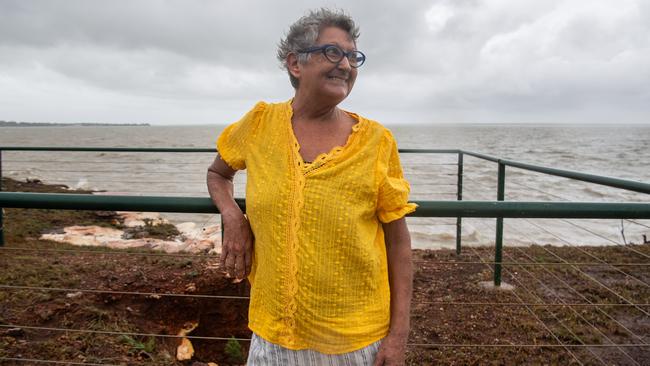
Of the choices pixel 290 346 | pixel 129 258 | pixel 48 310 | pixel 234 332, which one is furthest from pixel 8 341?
pixel 290 346

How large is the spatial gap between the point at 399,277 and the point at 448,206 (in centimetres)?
32

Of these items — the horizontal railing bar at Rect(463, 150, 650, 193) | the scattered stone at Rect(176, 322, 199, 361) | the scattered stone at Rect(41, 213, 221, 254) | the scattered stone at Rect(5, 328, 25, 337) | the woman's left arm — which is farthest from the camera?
the scattered stone at Rect(41, 213, 221, 254)

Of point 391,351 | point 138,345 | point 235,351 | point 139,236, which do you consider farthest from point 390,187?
point 139,236

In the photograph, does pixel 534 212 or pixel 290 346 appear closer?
pixel 290 346

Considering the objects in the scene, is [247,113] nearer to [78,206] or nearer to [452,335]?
[78,206]

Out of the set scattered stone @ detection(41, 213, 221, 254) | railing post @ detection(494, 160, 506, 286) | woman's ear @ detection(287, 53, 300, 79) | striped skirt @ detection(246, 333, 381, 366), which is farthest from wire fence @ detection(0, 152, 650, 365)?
woman's ear @ detection(287, 53, 300, 79)

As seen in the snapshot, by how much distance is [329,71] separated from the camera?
140 cm

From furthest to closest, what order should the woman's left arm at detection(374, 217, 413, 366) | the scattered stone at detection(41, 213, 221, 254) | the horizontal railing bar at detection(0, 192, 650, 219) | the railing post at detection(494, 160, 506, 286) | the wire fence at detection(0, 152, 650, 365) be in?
the scattered stone at detection(41, 213, 221, 254)
the railing post at detection(494, 160, 506, 286)
the wire fence at detection(0, 152, 650, 365)
the horizontal railing bar at detection(0, 192, 650, 219)
the woman's left arm at detection(374, 217, 413, 366)

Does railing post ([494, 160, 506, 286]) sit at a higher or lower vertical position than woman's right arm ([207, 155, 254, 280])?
lower

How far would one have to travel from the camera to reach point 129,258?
489cm

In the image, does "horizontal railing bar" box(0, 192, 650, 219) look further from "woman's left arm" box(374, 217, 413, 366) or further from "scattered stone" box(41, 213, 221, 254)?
"scattered stone" box(41, 213, 221, 254)

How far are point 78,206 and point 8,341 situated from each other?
1.78m

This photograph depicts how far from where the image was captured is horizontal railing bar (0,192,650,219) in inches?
63.6

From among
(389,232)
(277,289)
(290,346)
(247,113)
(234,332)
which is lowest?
(234,332)
